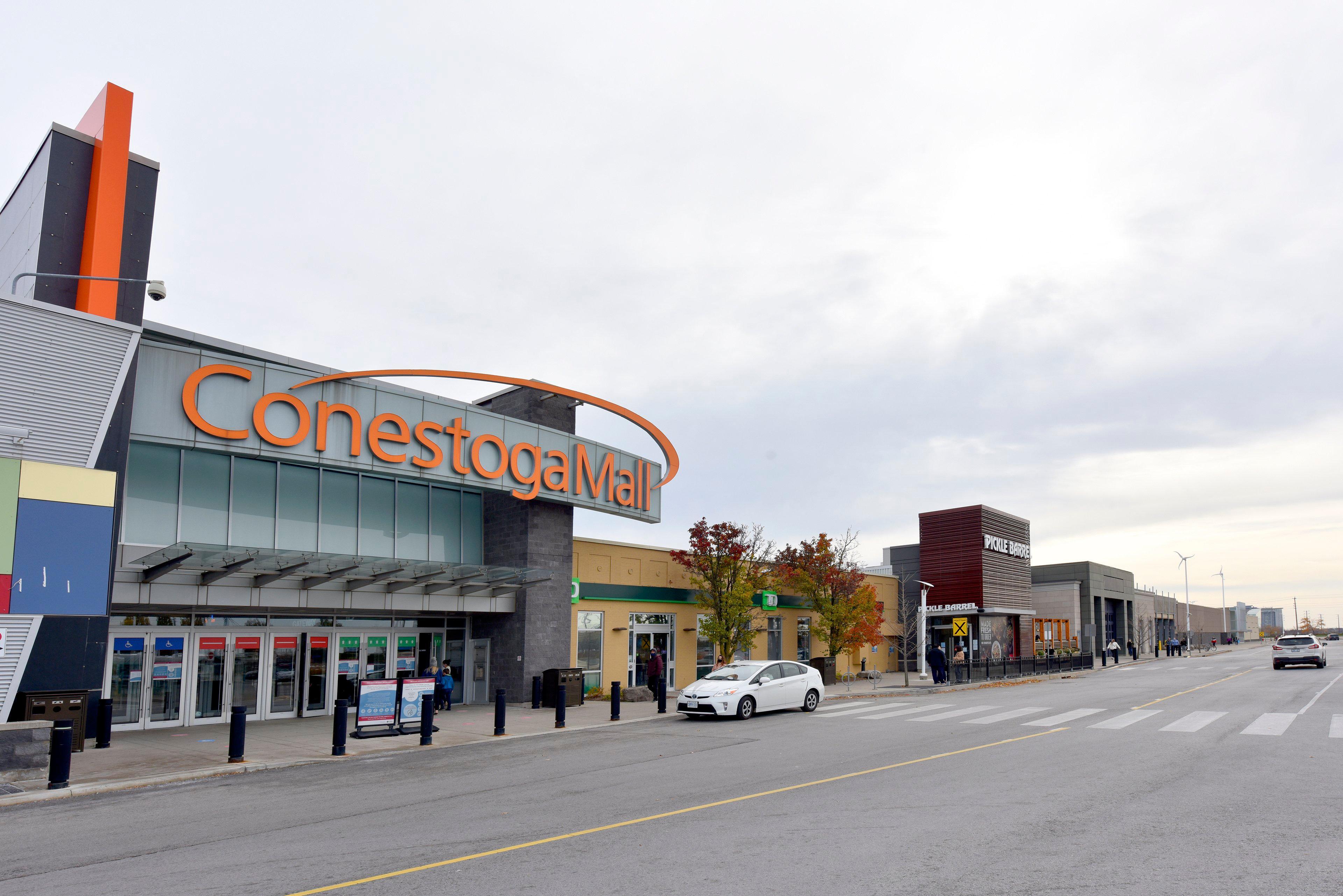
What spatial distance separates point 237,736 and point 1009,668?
32.7m

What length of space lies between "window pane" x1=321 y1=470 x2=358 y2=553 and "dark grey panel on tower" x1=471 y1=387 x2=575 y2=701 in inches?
176

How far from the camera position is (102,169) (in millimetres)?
17953

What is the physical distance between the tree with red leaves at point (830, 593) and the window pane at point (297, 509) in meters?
18.7

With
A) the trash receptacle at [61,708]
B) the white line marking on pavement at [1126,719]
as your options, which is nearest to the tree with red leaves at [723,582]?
the white line marking on pavement at [1126,719]

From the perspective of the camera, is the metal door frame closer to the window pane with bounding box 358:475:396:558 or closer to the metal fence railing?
the window pane with bounding box 358:475:396:558

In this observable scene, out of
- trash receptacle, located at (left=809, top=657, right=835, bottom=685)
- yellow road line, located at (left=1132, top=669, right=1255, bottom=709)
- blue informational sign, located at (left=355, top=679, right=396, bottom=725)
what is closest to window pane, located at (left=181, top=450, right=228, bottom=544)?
blue informational sign, located at (left=355, top=679, right=396, bottom=725)

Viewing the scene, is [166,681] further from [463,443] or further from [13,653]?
[463,443]

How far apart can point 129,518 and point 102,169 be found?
7207 millimetres

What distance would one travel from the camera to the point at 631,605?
100 feet

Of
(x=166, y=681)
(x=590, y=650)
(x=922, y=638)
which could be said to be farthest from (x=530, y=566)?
(x=922, y=638)

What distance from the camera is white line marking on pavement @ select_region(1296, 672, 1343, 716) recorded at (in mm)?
21184

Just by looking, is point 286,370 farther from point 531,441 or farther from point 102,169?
point 531,441

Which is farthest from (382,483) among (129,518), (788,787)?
(788,787)

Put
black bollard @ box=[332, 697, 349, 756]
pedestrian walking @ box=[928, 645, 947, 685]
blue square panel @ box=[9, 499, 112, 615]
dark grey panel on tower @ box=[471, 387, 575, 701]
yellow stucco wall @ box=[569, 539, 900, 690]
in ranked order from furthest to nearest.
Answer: pedestrian walking @ box=[928, 645, 947, 685] → yellow stucco wall @ box=[569, 539, 900, 690] → dark grey panel on tower @ box=[471, 387, 575, 701] → black bollard @ box=[332, 697, 349, 756] → blue square panel @ box=[9, 499, 112, 615]
